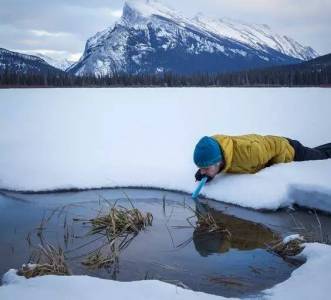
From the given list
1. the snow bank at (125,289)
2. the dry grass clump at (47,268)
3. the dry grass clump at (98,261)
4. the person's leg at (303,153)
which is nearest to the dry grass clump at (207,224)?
the dry grass clump at (98,261)

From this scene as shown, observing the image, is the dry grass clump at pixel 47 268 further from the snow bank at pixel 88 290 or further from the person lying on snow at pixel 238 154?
the person lying on snow at pixel 238 154

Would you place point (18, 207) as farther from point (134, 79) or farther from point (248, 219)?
point (134, 79)

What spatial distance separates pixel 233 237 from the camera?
11.5 feet

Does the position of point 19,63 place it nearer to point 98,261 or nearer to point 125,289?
point 98,261

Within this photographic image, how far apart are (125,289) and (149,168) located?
312 cm

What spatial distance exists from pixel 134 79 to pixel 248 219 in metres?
67.4

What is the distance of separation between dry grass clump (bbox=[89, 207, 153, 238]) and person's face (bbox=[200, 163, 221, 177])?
939 mm

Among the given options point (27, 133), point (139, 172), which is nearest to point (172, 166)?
point (139, 172)

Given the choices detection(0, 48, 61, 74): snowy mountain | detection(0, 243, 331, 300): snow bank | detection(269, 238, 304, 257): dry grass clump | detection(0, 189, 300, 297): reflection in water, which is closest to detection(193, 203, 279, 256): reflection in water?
detection(0, 189, 300, 297): reflection in water

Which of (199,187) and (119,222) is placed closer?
(119,222)

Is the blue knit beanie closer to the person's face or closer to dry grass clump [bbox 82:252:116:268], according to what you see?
the person's face

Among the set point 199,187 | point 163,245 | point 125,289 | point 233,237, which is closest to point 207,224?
point 233,237

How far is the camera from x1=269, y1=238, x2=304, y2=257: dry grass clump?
2.96 metres

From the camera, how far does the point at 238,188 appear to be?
440 cm
